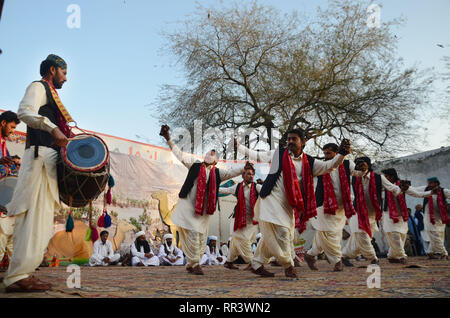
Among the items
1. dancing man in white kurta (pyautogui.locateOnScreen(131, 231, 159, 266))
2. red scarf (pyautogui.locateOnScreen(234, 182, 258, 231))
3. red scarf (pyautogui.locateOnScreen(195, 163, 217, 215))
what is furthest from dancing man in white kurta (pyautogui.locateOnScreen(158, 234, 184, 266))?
red scarf (pyautogui.locateOnScreen(195, 163, 217, 215))

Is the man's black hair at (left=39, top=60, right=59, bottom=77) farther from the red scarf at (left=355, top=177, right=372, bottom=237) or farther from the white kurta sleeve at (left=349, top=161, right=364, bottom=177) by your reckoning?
the red scarf at (left=355, top=177, right=372, bottom=237)

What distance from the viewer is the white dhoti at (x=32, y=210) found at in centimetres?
262

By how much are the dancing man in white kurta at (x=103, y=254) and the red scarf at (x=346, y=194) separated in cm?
556

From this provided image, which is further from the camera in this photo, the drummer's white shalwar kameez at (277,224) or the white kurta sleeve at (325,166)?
the white kurta sleeve at (325,166)

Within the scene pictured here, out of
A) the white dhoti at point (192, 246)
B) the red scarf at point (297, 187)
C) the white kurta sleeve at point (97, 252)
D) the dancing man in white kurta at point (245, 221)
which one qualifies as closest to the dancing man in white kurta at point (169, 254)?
the white kurta sleeve at point (97, 252)

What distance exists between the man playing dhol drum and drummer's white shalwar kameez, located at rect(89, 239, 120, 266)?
6042 millimetres

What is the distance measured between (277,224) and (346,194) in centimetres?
199

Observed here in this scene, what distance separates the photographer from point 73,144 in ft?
10.2

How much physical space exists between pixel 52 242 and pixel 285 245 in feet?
20.3

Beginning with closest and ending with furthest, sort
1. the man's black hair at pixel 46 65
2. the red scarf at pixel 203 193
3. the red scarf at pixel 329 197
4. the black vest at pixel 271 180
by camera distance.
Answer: the man's black hair at pixel 46 65, the black vest at pixel 271 180, the red scarf at pixel 203 193, the red scarf at pixel 329 197

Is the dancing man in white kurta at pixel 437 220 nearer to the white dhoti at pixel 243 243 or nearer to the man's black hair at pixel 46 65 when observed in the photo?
the white dhoti at pixel 243 243

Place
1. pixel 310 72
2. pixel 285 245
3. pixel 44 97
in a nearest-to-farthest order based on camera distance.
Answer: pixel 44 97 → pixel 285 245 → pixel 310 72
